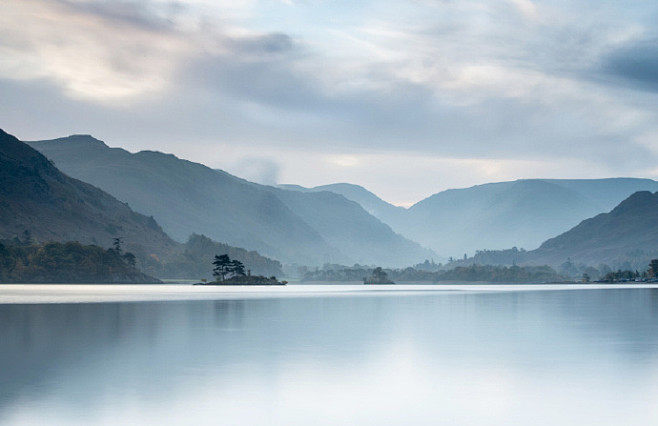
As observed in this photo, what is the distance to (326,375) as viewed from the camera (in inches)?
1682

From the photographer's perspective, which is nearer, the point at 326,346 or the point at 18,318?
the point at 326,346

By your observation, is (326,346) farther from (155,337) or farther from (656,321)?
(656,321)

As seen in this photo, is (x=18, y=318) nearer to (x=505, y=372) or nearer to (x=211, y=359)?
(x=211, y=359)

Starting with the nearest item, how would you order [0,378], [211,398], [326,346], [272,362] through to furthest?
[211,398] → [0,378] → [272,362] → [326,346]

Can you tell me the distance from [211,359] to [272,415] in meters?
18.7


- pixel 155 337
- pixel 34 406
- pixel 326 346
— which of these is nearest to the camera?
pixel 34 406

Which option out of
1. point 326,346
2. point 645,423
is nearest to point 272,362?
point 326,346

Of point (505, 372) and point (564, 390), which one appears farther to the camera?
point (505, 372)

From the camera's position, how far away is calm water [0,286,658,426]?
104ft

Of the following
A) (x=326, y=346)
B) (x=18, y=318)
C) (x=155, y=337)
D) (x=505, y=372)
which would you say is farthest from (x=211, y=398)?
(x=18, y=318)

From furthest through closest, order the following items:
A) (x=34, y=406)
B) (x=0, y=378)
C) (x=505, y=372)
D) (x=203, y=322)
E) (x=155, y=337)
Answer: (x=203, y=322), (x=155, y=337), (x=505, y=372), (x=0, y=378), (x=34, y=406)

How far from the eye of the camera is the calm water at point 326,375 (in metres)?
31.8

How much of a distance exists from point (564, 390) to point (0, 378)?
28.6 m

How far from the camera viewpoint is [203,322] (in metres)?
83.9
